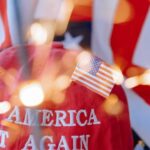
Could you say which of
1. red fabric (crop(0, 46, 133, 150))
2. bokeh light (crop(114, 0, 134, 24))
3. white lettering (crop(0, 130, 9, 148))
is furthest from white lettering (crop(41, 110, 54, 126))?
bokeh light (crop(114, 0, 134, 24))

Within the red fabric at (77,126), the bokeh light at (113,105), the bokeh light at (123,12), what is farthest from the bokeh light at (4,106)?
the bokeh light at (123,12)

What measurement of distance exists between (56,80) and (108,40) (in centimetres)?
19

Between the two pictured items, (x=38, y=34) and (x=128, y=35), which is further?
(x=128, y=35)

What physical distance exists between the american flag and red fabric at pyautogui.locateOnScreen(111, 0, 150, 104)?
0.18 feet

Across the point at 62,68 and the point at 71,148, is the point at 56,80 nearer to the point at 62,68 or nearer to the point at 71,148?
the point at 62,68

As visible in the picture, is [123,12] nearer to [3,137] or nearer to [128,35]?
[128,35]

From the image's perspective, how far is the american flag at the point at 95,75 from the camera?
1642mm

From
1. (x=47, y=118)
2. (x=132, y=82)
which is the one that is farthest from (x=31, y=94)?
(x=132, y=82)

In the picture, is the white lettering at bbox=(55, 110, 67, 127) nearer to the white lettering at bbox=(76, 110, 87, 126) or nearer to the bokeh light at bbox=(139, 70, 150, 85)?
the white lettering at bbox=(76, 110, 87, 126)

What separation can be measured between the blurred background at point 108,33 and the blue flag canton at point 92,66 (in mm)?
21

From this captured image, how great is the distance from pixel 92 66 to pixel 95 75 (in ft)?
0.09

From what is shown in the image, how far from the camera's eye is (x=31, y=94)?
62.3 inches

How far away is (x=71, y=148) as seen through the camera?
1.65 m

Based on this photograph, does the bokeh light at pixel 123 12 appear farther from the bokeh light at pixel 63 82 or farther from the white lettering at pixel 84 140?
the white lettering at pixel 84 140
